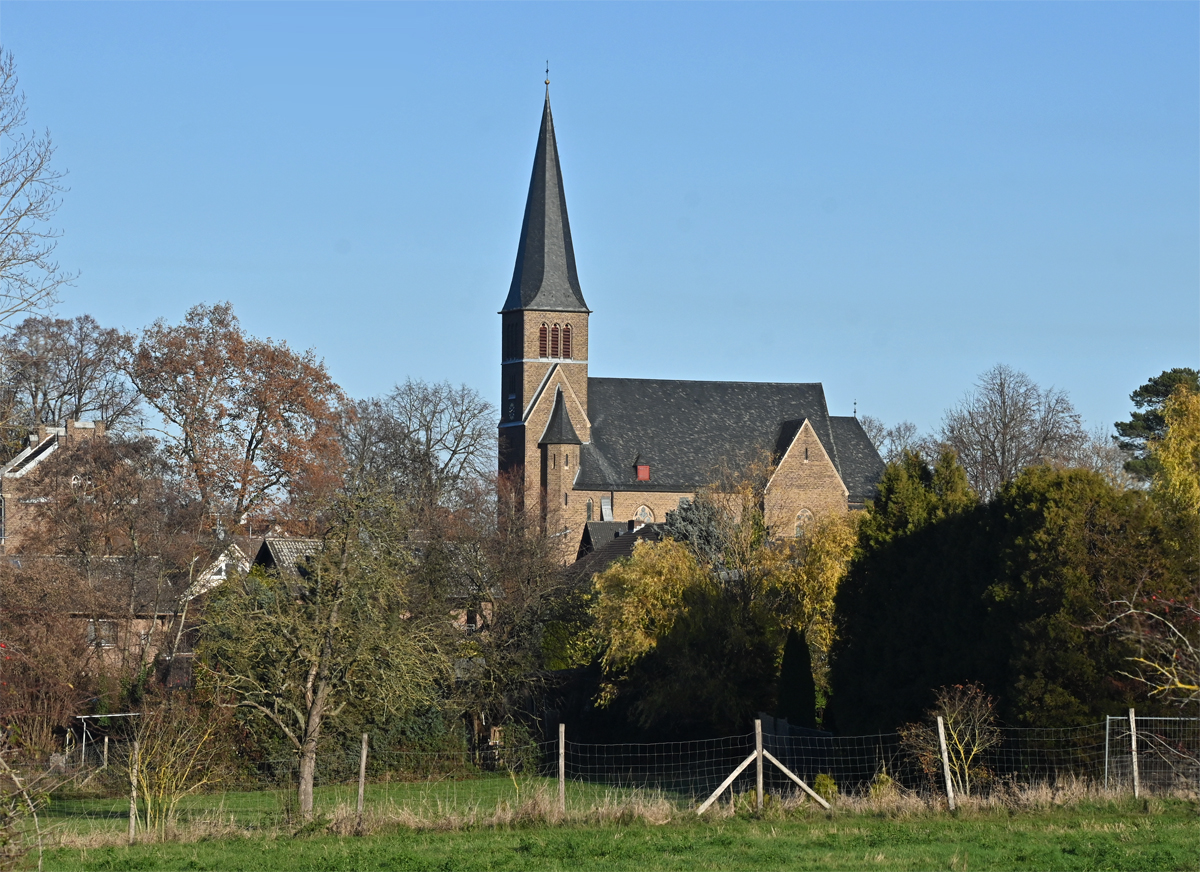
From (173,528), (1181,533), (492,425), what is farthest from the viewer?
(492,425)

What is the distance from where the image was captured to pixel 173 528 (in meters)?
40.9

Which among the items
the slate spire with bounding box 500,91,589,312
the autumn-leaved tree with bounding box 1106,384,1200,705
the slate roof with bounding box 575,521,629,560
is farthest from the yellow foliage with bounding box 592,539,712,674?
the slate spire with bounding box 500,91,589,312

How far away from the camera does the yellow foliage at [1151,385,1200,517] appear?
91.0 feet

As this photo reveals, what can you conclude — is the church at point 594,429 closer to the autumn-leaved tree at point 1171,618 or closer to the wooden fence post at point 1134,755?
the autumn-leaved tree at point 1171,618

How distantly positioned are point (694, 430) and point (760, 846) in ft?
193

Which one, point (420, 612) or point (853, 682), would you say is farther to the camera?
point (420, 612)

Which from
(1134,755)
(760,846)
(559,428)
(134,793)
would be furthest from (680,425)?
(760,846)

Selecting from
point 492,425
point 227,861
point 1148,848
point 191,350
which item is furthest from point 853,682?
point 492,425

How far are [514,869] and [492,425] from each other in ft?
191

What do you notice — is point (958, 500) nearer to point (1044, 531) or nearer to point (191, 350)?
point (1044, 531)

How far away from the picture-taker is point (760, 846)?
13.2 metres

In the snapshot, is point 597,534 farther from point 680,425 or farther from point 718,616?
point 718,616

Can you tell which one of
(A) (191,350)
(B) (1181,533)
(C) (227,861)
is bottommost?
(C) (227,861)

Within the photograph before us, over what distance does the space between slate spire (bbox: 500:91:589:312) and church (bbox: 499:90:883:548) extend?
5cm
